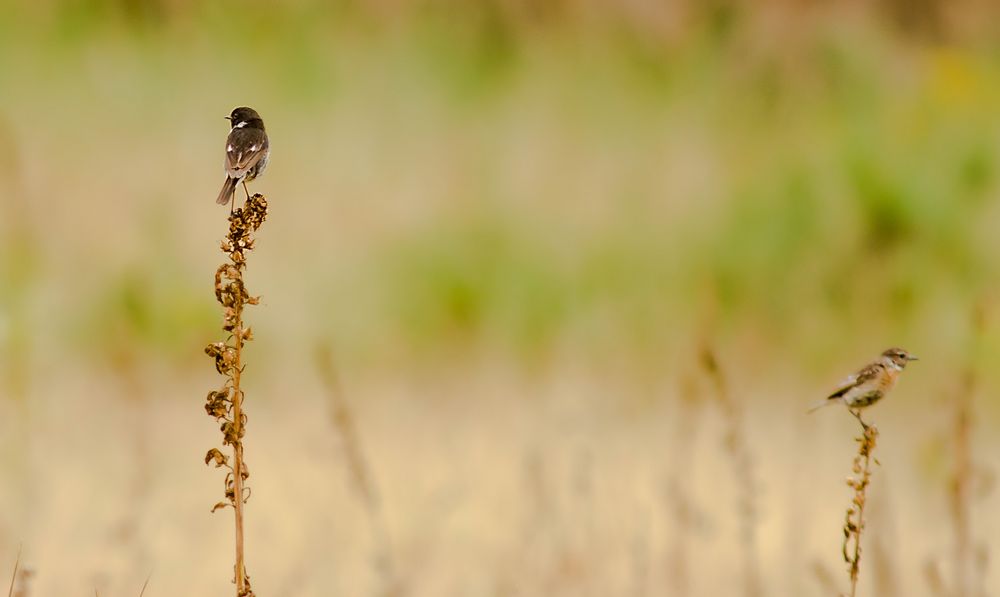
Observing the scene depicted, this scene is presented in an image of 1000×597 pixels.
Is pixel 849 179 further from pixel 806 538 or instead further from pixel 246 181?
pixel 246 181

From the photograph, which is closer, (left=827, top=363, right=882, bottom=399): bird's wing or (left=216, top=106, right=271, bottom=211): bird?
(left=216, top=106, right=271, bottom=211): bird

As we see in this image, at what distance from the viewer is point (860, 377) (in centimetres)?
306

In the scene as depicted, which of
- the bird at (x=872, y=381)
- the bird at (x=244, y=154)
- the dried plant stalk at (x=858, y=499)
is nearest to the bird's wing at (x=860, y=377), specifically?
the bird at (x=872, y=381)

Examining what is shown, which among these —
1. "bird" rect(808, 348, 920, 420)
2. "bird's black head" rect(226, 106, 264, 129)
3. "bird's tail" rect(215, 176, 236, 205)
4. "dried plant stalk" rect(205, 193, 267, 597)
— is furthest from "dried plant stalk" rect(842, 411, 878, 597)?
"bird's black head" rect(226, 106, 264, 129)

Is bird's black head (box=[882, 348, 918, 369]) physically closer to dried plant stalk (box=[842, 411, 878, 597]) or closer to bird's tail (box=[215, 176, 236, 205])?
dried plant stalk (box=[842, 411, 878, 597])

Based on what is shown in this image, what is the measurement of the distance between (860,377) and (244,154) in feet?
4.89

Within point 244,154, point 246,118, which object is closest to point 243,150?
point 244,154

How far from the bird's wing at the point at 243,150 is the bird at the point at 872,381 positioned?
144 cm

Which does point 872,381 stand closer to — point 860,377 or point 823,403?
point 860,377

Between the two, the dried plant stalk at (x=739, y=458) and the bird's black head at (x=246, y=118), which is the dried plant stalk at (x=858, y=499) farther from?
the bird's black head at (x=246, y=118)

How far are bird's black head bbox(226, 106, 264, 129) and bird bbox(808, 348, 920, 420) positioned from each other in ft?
4.85

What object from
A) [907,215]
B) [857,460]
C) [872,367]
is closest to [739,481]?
[872,367]

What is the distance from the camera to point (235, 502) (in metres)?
2.05

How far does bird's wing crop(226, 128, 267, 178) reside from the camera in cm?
286
